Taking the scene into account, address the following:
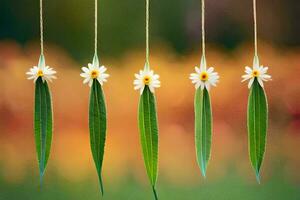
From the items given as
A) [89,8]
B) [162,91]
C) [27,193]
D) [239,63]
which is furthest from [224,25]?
[27,193]

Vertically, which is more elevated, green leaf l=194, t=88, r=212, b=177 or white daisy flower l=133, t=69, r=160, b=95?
white daisy flower l=133, t=69, r=160, b=95

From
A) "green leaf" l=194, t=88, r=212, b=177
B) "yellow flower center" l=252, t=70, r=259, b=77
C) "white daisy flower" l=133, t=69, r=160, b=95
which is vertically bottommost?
"green leaf" l=194, t=88, r=212, b=177

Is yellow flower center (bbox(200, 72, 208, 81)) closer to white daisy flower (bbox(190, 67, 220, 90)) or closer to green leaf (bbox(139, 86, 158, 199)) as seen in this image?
white daisy flower (bbox(190, 67, 220, 90))

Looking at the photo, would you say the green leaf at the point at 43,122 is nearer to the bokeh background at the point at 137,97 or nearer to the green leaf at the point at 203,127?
the bokeh background at the point at 137,97

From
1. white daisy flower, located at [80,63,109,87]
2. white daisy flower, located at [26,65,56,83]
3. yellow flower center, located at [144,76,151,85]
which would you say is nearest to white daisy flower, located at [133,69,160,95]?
yellow flower center, located at [144,76,151,85]

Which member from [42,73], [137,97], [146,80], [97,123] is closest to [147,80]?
[146,80]

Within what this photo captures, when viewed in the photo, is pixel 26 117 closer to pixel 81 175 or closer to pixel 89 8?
pixel 81 175

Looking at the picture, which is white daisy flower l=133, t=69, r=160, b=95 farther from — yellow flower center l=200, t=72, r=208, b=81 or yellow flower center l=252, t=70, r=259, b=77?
yellow flower center l=252, t=70, r=259, b=77
